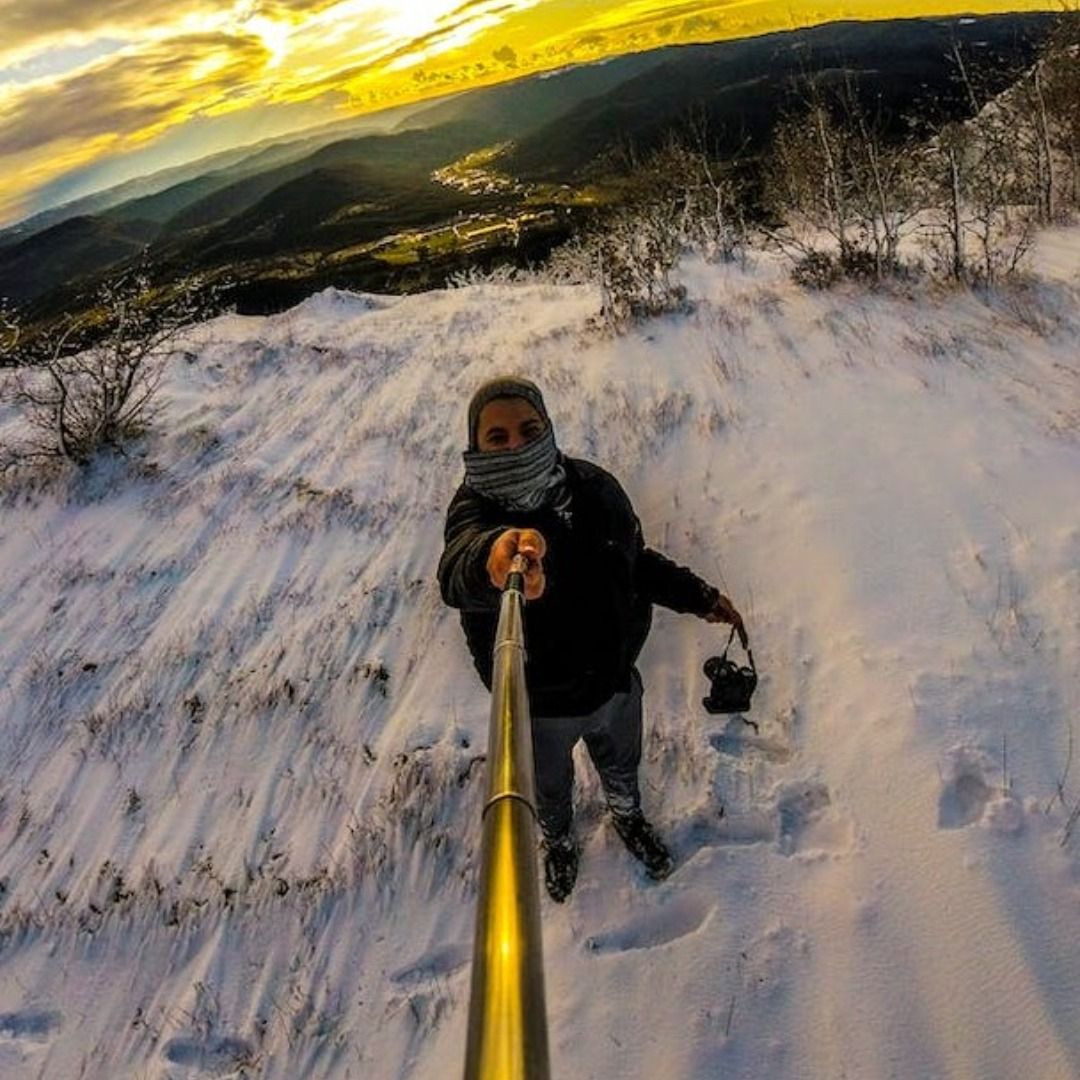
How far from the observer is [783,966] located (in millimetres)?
2855

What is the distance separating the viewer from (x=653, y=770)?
4062 millimetres

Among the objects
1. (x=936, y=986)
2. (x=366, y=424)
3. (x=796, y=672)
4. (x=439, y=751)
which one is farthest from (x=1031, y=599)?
(x=366, y=424)

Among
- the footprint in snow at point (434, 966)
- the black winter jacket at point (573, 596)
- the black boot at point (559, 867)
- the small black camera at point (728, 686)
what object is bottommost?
the footprint in snow at point (434, 966)

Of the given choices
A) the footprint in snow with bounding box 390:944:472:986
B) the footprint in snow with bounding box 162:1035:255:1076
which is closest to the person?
the footprint in snow with bounding box 390:944:472:986

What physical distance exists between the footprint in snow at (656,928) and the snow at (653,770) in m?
0.01

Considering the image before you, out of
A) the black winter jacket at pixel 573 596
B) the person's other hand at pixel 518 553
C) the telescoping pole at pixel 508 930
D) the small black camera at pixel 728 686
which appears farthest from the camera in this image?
the small black camera at pixel 728 686

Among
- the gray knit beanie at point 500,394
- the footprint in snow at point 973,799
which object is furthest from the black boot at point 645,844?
the gray knit beanie at point 500,394

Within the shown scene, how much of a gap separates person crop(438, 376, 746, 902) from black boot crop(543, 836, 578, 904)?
9.5 inches

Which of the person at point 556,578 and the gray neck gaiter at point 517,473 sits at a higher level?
the gray neck gaiter at point 517,473

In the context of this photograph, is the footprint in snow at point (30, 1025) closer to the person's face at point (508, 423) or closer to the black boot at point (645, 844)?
the black boot at point (645, 844)

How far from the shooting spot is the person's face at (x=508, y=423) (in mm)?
2422

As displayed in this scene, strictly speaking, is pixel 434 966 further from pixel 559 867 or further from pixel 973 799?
pixel 973 799

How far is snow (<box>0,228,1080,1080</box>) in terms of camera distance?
283 cm

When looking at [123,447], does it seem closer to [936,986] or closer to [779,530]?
[779,530]
